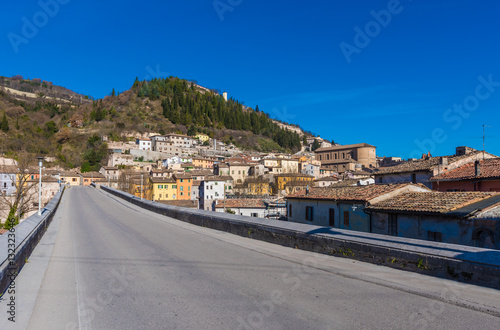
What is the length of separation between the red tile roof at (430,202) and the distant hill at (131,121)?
107m

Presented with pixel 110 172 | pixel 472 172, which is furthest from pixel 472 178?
pixel 110 172

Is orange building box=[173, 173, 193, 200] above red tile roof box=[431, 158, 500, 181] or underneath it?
underneath

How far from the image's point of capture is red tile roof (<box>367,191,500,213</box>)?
42.5 feet

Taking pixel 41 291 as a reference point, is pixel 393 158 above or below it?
A: above

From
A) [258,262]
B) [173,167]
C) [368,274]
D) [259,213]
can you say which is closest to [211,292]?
[258,262]

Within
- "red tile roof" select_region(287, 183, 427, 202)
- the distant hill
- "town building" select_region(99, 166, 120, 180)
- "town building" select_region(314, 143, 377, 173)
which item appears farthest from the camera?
"town building" select_region(314, 143, 377, 173)

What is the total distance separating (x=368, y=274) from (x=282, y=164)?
10516cm

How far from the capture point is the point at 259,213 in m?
48.8

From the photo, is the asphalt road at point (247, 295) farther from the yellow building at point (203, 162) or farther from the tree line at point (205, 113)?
the tree line at point (205, 113)

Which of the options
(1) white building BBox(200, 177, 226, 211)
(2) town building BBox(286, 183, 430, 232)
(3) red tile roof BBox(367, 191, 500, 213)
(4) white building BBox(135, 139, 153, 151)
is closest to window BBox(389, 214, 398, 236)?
(3) red tile roof BBox(367, 191, 500, 213)

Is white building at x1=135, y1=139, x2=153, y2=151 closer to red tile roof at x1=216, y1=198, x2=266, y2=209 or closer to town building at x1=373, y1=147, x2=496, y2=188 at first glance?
red tile roof at x1=216, y1=198, x2=266, y2=209

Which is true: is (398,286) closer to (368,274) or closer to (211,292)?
(368,274)

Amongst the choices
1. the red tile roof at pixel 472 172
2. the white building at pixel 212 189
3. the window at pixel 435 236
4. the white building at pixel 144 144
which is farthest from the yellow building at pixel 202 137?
the window at pixel 435 236

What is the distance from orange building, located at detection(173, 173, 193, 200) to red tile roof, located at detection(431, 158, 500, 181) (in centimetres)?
6298
